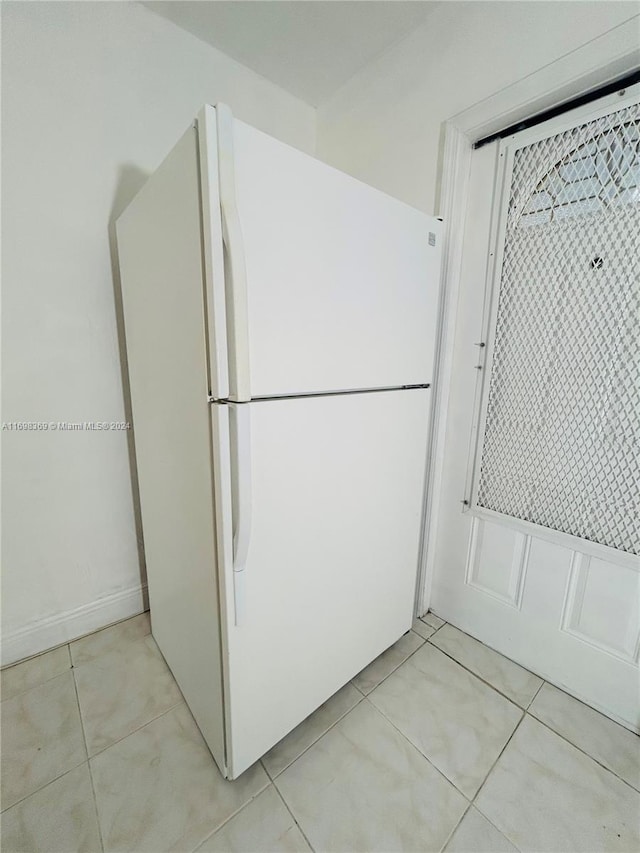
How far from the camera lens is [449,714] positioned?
126 cm

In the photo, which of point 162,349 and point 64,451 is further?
point 64,451

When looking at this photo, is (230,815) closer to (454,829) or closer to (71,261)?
(454,829)

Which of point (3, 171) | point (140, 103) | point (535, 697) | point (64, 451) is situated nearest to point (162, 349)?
point (64, 451)

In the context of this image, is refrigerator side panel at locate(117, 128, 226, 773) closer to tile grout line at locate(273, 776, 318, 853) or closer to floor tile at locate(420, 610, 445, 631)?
tile grout line at locate(273, 776, 318, 853)

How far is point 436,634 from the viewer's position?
1.62m

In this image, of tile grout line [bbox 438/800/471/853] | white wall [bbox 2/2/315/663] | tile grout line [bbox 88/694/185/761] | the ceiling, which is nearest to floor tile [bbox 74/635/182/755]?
tile grout line [bbox 88/694/185/761]

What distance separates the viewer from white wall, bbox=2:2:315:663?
47.4 inches

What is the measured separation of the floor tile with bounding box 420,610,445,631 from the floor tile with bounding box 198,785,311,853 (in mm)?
934

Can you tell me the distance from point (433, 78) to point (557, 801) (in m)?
2.43

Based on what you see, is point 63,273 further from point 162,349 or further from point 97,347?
point 162,349

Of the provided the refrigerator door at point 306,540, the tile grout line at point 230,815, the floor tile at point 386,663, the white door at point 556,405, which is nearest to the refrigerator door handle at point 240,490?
the refrigerator door at point 306,540

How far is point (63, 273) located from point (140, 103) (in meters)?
0.72

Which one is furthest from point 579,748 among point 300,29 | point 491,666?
point 300,29

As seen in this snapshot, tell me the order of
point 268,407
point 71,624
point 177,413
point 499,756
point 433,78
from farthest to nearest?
point 71,624, point 433,78, point 499,756, point 177,413, point 268,407
